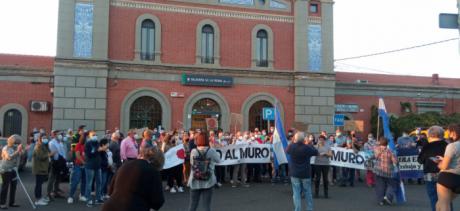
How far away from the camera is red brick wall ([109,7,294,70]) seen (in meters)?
26.0

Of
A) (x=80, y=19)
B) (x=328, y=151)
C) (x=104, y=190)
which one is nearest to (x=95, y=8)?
(x=80, y=19)

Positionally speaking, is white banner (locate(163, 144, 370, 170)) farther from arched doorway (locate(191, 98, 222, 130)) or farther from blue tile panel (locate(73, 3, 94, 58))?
blue tile panel (locate(73, 3, 94, 58))

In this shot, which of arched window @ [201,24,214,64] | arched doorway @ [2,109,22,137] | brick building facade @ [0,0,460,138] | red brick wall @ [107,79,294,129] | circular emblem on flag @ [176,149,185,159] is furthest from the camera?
arched window @ [201,24,214,64]

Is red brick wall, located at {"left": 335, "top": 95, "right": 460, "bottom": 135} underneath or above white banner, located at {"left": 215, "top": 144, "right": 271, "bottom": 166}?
above

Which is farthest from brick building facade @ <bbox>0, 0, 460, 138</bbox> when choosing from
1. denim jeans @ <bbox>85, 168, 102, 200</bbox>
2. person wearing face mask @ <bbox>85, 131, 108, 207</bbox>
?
person wearing face mask @ <bbox>85, 131, 108, 207</bbox>

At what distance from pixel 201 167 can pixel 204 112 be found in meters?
18.0

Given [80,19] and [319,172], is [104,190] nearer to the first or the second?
[319,172]

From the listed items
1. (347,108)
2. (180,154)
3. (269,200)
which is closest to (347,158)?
(269,200)

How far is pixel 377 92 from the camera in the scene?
1336 inches

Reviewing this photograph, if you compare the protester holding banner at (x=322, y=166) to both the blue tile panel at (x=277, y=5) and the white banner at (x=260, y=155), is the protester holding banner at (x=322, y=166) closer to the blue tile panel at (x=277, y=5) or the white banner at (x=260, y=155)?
the white banner at (x=260, y=155)

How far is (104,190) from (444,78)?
3600cm

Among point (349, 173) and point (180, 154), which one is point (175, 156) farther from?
point (349, 173)

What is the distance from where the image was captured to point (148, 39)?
26.7 m

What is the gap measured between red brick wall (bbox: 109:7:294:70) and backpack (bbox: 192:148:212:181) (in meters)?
18.0
